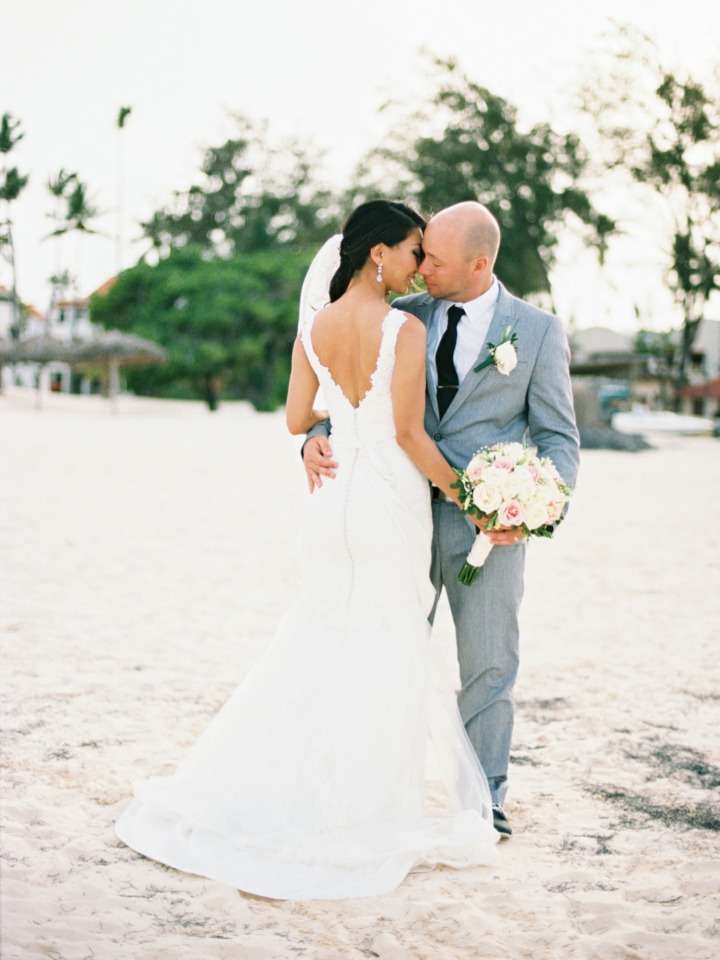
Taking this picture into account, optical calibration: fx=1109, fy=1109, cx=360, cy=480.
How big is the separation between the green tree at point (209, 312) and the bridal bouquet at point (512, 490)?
41410 mm

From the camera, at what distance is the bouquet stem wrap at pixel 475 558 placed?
3.78m

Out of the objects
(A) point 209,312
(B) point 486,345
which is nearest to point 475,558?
(B) point 486,345

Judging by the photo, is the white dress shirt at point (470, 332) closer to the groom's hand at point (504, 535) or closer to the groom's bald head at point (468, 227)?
the groom's bald head at point (468, 227)

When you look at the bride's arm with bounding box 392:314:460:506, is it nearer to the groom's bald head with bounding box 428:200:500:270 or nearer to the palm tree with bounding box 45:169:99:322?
the groom's bald head with bounding box 428:200:500:270

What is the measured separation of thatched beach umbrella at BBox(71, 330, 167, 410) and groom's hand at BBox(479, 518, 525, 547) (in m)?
36.3

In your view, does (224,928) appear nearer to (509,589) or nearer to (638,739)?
(509,589)

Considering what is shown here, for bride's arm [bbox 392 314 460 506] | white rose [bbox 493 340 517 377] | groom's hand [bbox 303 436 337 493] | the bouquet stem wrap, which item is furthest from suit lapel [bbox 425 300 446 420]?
the bouquet stem wrap

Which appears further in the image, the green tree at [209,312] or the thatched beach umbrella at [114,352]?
the green tree at [209,312]

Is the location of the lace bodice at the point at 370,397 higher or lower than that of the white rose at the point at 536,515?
higher

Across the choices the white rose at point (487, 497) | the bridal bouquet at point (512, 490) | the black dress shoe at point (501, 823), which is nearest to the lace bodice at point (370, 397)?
the bridal bouquet at point (512, 490)

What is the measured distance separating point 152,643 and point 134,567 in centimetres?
287

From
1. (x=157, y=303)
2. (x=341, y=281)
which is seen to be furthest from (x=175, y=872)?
(x=157, y=303)

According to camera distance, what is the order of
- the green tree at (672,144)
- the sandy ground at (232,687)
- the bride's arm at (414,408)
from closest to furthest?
the sandy ground at (232,687) → the bride's arm at (414,408) → the green tree at (672,144)

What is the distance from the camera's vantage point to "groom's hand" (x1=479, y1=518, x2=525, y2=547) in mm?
3648
